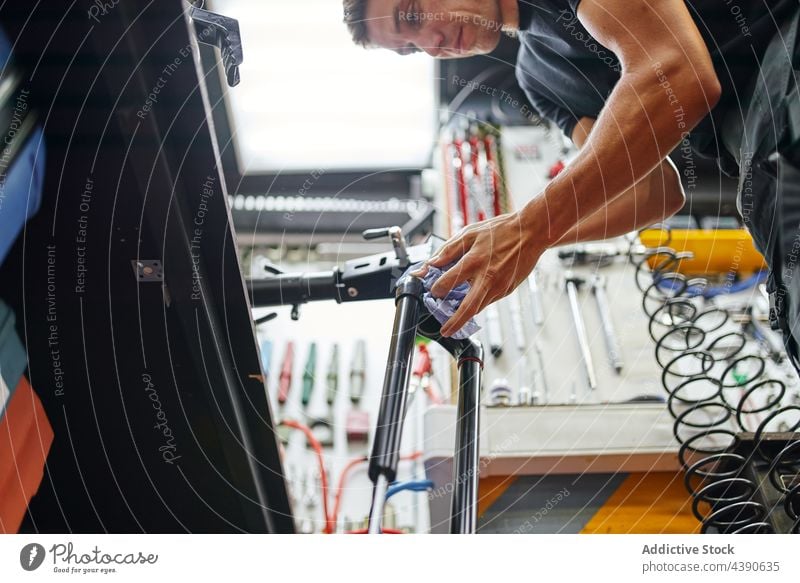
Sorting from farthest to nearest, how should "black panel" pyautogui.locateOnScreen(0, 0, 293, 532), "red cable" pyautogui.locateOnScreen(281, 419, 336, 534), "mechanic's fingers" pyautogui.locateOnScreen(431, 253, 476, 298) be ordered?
"red cable" pyautogui.locateOnScreen(281, 419, 336, 534)
"mechanic's fingers" pyautogui.locateOnScreen(431, 253, 476, 298)
"black panel" pyautogui.locateOnScreen(0, 0, 293, 532)

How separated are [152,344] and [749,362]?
2.41 ft

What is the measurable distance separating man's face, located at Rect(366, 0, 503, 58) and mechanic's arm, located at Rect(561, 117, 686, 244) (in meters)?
0.13

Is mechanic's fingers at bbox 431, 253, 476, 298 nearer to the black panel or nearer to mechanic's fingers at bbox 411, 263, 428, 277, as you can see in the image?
mechanic's fingers at bbox 411, 263, 428, 277

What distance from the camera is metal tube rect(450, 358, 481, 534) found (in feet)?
2.12

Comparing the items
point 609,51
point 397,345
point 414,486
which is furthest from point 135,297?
point 609,51

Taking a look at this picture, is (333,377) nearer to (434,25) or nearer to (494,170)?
(494,170)

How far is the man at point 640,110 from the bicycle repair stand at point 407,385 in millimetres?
24

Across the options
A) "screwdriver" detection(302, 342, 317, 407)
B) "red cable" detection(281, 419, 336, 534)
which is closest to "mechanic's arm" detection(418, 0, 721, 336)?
"red cable" detection(281, 419, 336, 534)

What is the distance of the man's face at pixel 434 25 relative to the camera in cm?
74

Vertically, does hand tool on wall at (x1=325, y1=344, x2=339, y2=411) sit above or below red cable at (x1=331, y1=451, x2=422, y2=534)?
above

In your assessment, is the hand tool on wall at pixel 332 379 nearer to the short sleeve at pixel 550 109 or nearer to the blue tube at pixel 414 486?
the blue tube at pixel 414 486

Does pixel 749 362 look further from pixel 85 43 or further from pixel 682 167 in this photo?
pixel 85 43

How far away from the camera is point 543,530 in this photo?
0.78 meters

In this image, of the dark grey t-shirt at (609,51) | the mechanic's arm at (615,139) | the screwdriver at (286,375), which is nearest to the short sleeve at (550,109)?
the dark grey t-shirt at (609,51)
